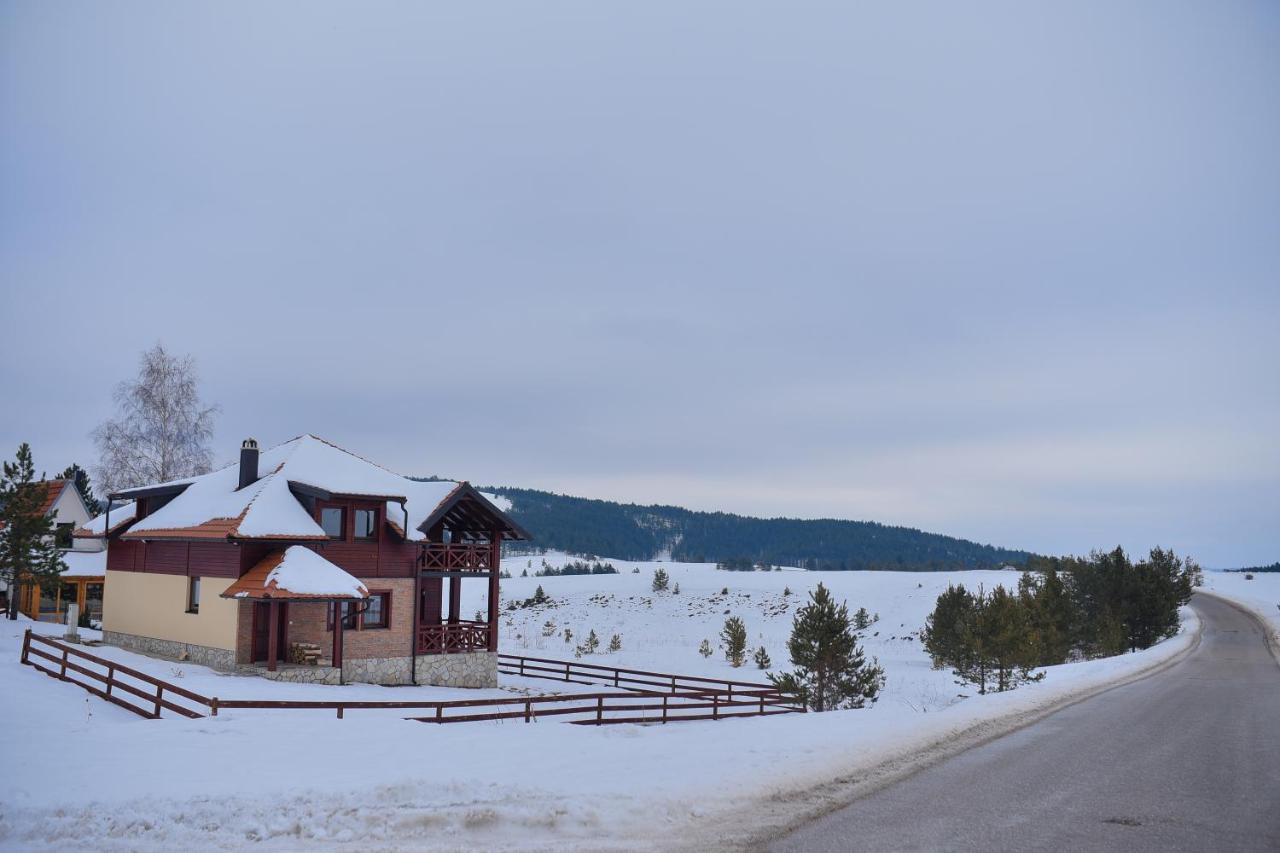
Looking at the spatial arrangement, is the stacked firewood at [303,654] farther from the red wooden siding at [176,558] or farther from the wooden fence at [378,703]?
the wooden fence at [378,703]

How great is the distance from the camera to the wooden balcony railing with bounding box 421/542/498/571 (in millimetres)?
30750

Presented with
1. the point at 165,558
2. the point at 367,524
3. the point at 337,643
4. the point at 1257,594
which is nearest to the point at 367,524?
the point at 367,524

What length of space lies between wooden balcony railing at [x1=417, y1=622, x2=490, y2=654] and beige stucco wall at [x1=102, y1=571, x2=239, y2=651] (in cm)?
648

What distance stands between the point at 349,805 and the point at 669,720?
1232 cm

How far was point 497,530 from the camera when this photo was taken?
33.2 meters

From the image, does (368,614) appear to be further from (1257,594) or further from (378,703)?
(1257,594)

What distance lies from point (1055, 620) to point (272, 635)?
3508cm

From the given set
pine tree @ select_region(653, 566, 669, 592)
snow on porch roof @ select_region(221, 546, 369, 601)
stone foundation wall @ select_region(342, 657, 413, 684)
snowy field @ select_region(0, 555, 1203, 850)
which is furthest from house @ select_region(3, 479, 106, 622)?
pine tree @ select_region(653, 566, 669, 592)

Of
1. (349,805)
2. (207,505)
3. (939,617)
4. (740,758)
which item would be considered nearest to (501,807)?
(349,805)

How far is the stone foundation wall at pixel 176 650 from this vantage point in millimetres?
26062

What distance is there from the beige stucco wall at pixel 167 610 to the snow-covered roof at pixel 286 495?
1816 millimetres

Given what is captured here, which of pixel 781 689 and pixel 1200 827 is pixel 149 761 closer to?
pixel 1200 827

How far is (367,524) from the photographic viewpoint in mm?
29828

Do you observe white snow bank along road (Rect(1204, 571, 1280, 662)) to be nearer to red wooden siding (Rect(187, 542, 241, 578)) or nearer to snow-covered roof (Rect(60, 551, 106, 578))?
red wooden siding (Rect(187, 542, 241, 578))
